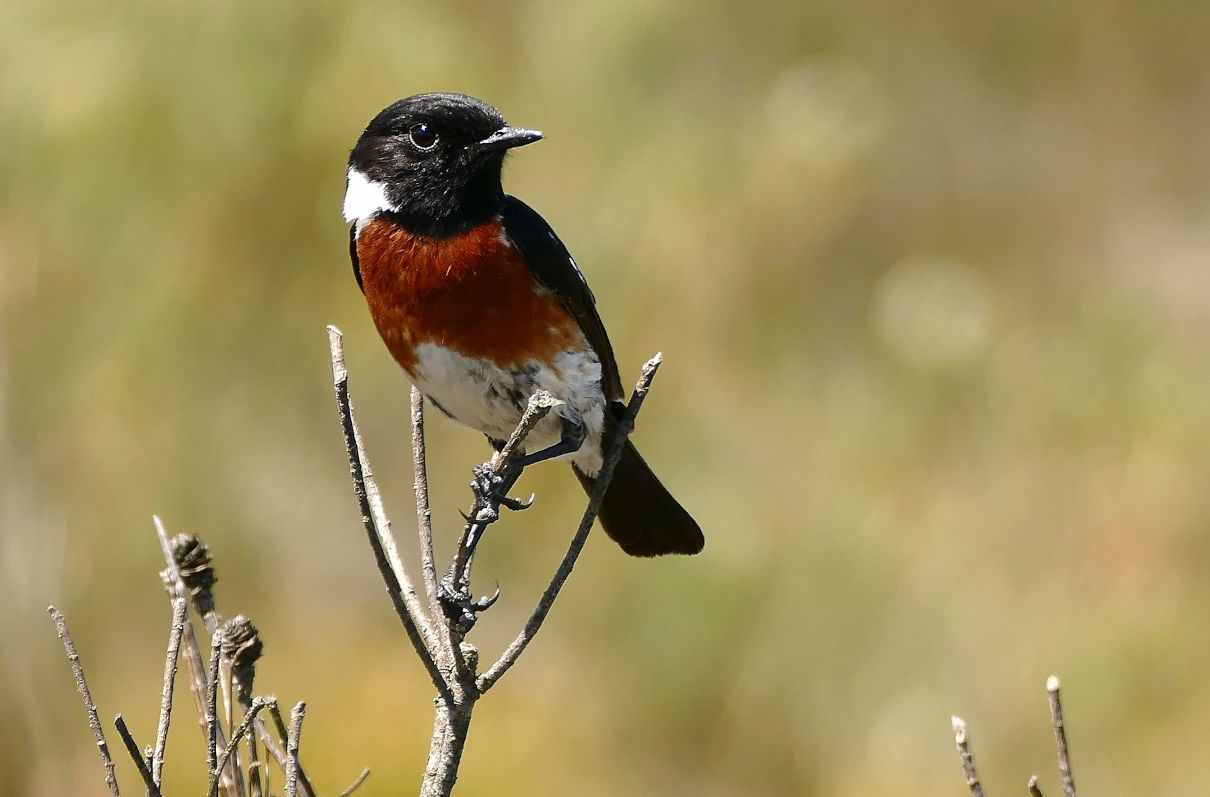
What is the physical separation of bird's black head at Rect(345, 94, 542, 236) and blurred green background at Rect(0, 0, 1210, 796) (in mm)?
1395

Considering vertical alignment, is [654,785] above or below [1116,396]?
below

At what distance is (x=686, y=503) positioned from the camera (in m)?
4.93

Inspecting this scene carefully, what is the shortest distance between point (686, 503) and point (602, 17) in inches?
60.3

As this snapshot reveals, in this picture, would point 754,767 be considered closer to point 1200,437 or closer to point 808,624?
point 808,624

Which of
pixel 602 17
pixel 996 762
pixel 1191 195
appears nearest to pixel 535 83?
pixel 602 17

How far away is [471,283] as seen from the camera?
302cm

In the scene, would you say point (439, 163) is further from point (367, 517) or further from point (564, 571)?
point (367, 517)

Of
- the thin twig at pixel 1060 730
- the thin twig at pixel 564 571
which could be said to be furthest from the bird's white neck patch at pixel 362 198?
the thin twig at pixel 1060 730

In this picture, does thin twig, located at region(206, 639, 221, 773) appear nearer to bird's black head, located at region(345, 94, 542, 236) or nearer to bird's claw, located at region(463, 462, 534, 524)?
bird's claw, located at region(463, 462, 534, 524)

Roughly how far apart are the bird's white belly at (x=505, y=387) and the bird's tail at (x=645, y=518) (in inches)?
9.8

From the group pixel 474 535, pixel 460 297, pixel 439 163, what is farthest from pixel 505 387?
pixel 474 535

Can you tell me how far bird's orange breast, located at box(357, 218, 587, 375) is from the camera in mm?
3004

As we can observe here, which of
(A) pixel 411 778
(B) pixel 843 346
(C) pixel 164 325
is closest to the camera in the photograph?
(A) pixel 411 778

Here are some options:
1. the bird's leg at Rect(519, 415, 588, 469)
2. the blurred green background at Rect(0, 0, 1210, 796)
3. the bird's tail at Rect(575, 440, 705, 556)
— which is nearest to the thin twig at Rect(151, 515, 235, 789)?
the bird's leg at Rect(519, 415, 588, 469)
